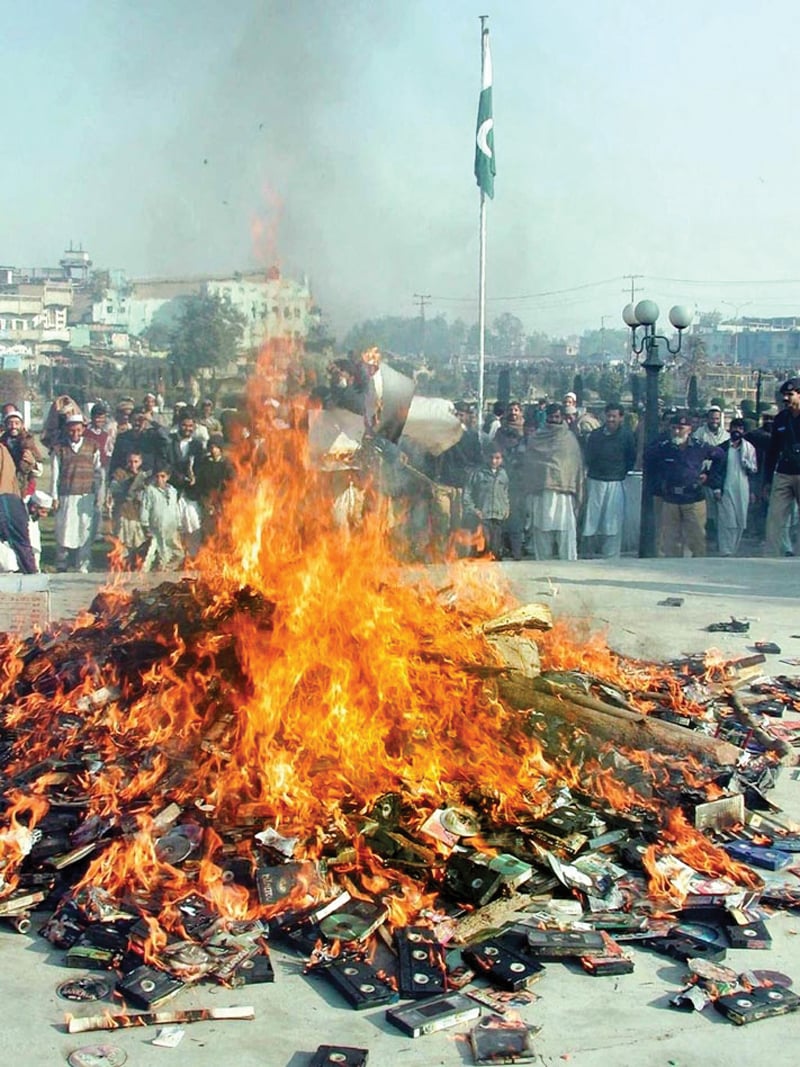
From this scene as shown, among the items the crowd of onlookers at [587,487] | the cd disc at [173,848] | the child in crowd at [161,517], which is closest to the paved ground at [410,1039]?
the cd disc at [173,848]

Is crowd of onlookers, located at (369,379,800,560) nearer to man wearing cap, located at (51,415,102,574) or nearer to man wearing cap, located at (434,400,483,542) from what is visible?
man wearing cap, located at (434,400,483,542)

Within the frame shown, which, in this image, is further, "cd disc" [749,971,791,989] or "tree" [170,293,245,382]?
"tree" [170,293,245,382]

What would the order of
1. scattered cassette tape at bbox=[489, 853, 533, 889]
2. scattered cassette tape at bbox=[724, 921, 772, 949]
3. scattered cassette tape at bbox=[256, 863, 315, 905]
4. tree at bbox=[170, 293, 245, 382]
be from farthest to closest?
tree at bbox=[170, 293, 245, 382] < scattered cassette tape at bbox=[489, 853, 533, 889] < scattered cassette tape at bbox=[256, 863, 315, 905] < scattered cassette tape at bbox=[724, 921, 772, 949]

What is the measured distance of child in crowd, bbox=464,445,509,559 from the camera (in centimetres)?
1157

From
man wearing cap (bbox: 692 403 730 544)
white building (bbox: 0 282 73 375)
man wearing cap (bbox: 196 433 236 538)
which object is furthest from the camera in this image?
white building (bbox: 0 282 73 375)

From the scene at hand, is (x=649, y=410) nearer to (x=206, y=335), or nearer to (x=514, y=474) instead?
(x=514, y=474)

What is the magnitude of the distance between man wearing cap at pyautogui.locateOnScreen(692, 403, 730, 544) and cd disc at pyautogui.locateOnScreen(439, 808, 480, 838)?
326 inches

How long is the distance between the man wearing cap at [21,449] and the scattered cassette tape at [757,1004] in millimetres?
8391

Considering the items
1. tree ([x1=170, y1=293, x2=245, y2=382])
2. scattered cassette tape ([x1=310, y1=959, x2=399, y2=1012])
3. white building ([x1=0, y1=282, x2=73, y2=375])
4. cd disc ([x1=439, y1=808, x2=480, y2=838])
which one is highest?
white building ([x1=0, y1=282, x2=73, y2=375])

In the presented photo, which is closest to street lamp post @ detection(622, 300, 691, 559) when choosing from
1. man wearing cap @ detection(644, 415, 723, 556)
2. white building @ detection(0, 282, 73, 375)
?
man wearing cap @ detection(644, 415, 723, 556)

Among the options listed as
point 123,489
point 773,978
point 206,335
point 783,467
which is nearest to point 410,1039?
point 773,978

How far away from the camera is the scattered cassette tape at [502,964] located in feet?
13.2

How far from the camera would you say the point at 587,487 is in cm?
1246

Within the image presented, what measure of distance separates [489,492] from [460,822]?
22.0 feet
